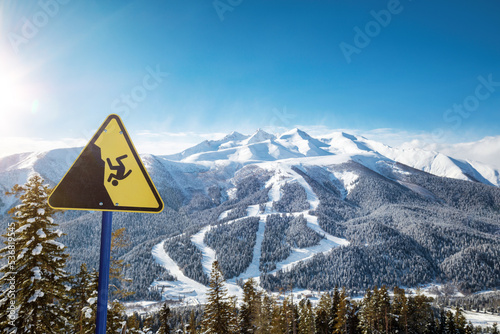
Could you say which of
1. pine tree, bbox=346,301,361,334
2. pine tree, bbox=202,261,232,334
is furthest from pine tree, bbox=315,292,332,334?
pine tree, bbox=202,261,232,334

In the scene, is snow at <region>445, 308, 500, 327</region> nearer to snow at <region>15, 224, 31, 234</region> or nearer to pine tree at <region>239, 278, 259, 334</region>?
pine tree at <region>239, 278, 259, 334</region>

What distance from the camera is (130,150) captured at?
320cm

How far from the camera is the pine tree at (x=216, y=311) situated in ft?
69.2

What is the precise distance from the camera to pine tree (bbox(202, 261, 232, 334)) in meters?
21.1

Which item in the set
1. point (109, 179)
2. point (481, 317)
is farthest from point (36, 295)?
point (481, 317)

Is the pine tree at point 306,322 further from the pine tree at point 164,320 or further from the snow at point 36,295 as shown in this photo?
the snow at point 36,295

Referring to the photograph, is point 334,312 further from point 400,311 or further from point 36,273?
point 36,273

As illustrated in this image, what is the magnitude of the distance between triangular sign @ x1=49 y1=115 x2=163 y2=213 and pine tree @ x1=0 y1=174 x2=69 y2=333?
7.75 metres

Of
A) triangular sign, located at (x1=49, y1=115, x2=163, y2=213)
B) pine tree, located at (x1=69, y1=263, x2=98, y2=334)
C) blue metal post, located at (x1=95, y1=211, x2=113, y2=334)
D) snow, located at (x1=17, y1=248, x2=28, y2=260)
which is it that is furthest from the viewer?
pine tree, located at (x1=69, y1=263, x2=98, y2=334)

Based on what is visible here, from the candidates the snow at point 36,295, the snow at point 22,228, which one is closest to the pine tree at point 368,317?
the snow at point 36,295

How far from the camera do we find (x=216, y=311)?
2139 centimetres

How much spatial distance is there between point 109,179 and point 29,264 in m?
8.98

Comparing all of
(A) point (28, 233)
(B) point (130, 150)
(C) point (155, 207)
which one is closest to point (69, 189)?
(B) point (130, 150)

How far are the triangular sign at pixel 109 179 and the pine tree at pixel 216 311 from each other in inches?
765
